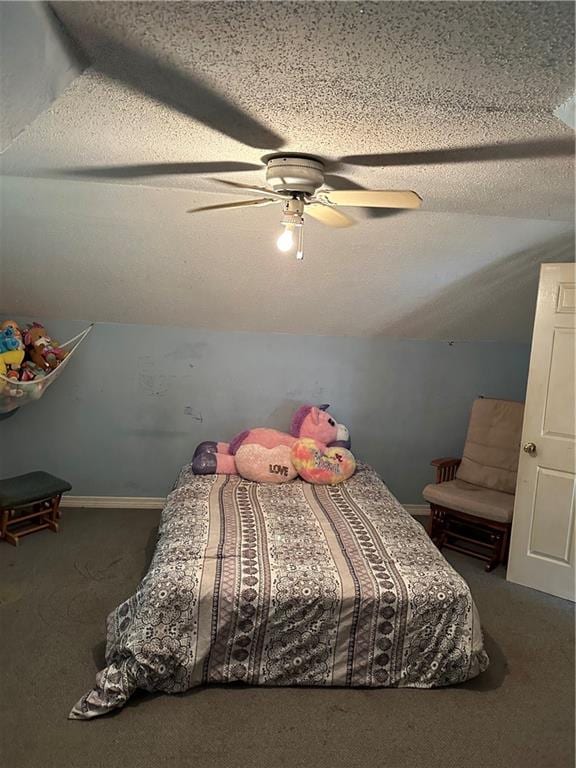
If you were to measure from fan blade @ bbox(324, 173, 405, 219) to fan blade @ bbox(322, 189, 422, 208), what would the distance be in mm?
337

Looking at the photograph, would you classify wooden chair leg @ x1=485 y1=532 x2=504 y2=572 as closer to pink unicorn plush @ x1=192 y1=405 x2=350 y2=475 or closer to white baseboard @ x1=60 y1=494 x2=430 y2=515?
pink unicorn plush @ x1=192 y1=405 x2=350 y2=475

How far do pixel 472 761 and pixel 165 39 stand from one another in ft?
8.05

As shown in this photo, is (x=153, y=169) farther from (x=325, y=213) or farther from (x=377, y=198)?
(x=377, y=198)

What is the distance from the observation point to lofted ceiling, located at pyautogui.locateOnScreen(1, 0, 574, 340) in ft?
4.26

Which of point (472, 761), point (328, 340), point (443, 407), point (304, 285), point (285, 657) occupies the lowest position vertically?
point (472, 761)

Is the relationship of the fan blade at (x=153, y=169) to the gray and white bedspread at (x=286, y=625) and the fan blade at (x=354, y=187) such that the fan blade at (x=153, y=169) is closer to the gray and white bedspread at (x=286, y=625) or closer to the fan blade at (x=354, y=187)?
the fan blade at (x=354, y=187)

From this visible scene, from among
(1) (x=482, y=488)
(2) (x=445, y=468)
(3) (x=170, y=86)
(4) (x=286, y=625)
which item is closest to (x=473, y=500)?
(1) (x=482, y=488)

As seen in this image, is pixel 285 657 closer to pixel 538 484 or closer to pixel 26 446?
pixel 538 484

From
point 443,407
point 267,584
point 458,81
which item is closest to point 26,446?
point 267,584

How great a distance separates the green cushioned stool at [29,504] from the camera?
12.0 ft

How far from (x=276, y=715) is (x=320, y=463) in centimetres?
174

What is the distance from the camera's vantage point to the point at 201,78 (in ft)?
5.24

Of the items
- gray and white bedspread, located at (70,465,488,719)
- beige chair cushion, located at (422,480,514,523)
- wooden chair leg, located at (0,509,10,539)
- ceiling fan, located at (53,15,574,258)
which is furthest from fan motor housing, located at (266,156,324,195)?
wooden chair leg, located at (0,509,10,539)

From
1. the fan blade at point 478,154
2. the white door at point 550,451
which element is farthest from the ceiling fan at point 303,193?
the white door at point 550,451
